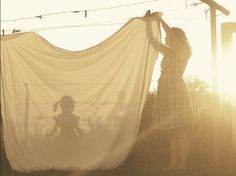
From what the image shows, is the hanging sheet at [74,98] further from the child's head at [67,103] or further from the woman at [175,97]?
the woman at [175,97]

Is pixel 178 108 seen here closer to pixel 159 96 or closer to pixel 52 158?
pixel 159 96

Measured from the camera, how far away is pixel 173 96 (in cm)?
720

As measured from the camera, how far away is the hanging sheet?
7.53m

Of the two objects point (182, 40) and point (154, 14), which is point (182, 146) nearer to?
point (182, 40)

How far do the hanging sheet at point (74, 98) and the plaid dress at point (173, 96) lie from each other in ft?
0.97

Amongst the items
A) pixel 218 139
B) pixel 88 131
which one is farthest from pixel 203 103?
pixel 88 131

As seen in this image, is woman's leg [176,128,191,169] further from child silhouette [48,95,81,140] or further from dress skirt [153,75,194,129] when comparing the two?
child silhouette [48,95,81,140]

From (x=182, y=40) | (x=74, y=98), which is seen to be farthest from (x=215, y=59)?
(x=74, y=98)

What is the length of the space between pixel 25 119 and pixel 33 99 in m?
0.28

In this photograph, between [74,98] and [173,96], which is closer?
[173,96]

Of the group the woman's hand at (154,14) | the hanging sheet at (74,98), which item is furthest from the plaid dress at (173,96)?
the woman's hand at (154,14)

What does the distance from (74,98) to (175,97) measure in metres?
1.36

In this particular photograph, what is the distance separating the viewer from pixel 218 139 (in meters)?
7.81

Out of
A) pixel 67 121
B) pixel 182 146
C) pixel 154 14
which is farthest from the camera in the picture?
pixel 67 121
